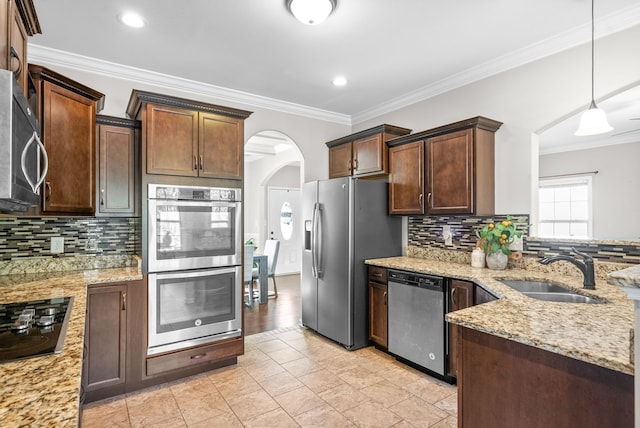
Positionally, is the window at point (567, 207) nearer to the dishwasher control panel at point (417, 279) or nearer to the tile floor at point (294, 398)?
the dishwasher control panel at point (417, 279)

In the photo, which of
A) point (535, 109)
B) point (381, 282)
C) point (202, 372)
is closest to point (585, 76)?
point (535, 109)

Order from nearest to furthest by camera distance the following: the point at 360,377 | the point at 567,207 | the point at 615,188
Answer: the point at 360,377
the point at 615,188
the point at 567,207

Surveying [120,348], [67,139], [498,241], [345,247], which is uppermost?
[67,139]

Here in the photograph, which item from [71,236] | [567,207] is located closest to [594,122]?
[71,236]

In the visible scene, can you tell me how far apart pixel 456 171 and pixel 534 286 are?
1.10m

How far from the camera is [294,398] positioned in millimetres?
2559

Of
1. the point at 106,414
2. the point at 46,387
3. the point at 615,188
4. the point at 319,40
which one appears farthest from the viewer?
the point at 615,188

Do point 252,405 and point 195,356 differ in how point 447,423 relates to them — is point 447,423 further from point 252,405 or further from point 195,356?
point 195,356

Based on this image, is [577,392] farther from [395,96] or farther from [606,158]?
[606,158]

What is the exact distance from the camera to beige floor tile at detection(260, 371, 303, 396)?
8.77 ft

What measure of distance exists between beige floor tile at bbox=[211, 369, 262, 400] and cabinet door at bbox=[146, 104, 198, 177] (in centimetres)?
170

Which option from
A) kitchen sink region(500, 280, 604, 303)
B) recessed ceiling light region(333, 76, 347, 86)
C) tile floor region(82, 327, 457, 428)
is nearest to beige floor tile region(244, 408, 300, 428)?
tile floor region(82, 327, 457, 428)

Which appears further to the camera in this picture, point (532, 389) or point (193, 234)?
point (193, 234)

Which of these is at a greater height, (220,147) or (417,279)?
(220,147)
